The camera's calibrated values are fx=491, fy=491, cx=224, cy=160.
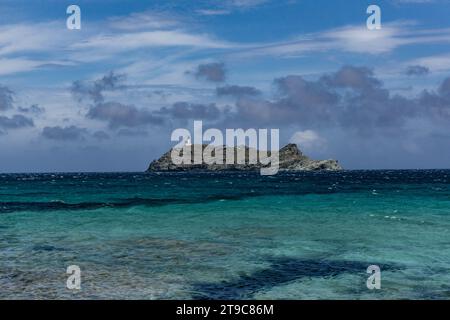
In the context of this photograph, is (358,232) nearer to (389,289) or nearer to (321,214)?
(321,214)

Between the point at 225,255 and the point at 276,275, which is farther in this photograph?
the point at 225,255

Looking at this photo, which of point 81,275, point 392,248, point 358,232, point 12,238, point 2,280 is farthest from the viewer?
point 358,232

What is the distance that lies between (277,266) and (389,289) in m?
5.97

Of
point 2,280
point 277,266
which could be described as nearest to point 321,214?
point 277,266

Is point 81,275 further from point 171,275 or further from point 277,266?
point 277,266

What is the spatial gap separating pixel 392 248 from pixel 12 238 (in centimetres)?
2505

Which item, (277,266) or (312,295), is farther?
(277,266)

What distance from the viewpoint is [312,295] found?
19.0m

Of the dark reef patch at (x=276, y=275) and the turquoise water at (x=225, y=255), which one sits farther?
the turquoise water at (x=225, y=255)

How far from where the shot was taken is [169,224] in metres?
42.8

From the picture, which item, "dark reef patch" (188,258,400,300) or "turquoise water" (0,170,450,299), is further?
"turquoise water" (0,170,450,299)
